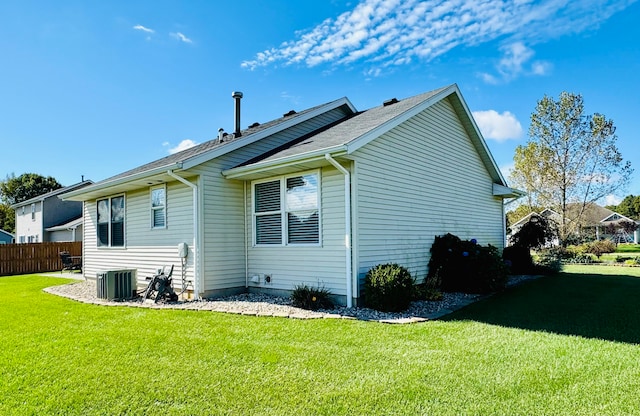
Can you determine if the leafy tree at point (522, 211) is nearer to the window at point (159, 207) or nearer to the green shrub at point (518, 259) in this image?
the green shrub at point (518, 259)

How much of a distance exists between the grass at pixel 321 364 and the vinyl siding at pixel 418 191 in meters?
2.37

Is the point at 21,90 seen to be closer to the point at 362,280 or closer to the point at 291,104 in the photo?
the point at 291,104

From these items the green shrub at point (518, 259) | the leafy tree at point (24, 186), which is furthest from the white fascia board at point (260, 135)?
the leafy tree at point (24, 186)

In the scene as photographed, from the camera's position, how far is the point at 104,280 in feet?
31.1

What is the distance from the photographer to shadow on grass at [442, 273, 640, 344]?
5.91 meters

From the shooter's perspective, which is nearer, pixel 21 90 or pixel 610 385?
pixel 610 385

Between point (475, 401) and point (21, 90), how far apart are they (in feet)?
56.3

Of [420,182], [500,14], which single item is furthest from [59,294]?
[500,14]

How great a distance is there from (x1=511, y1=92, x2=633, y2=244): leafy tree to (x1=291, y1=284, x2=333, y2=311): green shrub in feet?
79.9

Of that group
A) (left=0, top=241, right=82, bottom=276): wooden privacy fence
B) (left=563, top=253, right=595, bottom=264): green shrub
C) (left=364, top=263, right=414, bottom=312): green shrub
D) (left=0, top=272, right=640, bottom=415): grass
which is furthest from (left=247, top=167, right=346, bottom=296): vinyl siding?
(left=563, top=253, right=595, bottom=264): green shrub

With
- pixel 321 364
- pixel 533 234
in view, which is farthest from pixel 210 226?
pixel 533 234

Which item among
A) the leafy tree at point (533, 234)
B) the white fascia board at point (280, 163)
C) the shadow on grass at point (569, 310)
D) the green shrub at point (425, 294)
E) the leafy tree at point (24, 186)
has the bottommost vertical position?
the shadow on grass at point (569, 310)

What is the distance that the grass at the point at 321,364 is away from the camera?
3471 mm

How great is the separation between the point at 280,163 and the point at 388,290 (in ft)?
11.0
